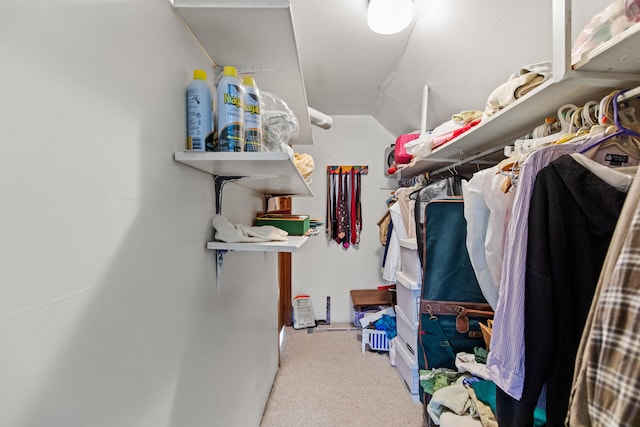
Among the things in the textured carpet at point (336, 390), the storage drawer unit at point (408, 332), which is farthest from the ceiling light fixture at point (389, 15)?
the textured carpet at point (336, 390)

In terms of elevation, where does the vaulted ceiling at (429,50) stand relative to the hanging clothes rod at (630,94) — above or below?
above

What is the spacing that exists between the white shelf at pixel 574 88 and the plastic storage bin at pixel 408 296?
1021 mm

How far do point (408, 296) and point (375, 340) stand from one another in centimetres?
76

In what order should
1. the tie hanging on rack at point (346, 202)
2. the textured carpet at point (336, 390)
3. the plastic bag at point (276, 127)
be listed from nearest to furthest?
the plastic bag at point (276, 127) < the textured carpet at point (336, 390) < the tie hanging on rack at point (346, 202)

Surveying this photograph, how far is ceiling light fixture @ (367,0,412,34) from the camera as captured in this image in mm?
1307

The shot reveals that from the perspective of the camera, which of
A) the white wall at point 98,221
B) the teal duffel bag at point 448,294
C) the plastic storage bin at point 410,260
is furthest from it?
the plastic storage bin at point 410,260

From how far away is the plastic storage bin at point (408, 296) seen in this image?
180 cm

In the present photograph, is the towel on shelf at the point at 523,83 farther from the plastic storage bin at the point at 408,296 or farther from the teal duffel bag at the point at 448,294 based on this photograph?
the plastic storage bin at the point at 408,296

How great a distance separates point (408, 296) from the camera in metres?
1.93

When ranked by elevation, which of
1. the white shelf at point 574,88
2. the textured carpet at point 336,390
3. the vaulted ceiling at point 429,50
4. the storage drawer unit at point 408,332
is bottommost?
the textured carpet at point 336,390

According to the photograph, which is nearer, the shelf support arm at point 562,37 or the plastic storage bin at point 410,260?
the shelf support arm at point 562,37

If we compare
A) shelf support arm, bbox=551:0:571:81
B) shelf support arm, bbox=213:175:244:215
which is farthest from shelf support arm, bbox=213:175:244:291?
shelf support arm, bbox=551:0:571:81

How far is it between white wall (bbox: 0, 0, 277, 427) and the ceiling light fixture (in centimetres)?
97

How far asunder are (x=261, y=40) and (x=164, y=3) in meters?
0.27
